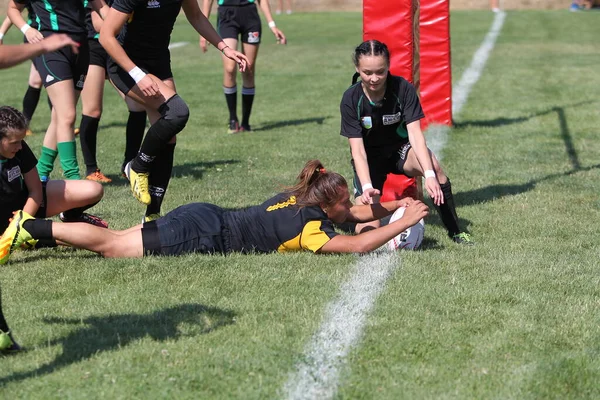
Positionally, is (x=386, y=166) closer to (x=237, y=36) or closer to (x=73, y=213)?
(x=73, y=213)

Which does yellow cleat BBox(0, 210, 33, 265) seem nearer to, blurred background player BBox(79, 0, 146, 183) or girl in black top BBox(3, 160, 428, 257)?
girl in black top BBox(3, 160, 428, 257)

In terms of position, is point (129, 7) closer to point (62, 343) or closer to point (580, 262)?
point (62, 343)

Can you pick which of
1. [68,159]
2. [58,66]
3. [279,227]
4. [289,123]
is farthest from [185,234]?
[289,123]

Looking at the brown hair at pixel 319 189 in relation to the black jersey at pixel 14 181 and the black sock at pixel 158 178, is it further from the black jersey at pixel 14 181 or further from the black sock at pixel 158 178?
the black jersey at pixel 14 181

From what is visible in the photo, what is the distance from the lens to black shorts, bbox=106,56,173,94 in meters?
6.31

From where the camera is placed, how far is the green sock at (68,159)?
282 inches

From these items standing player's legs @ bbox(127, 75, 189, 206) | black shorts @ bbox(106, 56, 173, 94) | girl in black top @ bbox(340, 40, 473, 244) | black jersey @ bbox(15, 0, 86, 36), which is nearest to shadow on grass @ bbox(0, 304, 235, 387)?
girl in black top @ bbox(340, 40, 473, 244)

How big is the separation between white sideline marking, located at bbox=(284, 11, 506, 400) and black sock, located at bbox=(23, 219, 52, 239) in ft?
5.66

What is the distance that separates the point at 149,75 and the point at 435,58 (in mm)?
5386

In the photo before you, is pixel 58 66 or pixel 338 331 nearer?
pixel 338 331

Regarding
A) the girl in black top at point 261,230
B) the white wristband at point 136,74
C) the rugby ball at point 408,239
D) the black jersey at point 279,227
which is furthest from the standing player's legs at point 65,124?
the rugby ball at point 408,239

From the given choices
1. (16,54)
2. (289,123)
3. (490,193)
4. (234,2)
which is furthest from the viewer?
(289,123)

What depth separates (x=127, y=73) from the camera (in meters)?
6.25

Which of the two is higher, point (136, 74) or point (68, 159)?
point (136, 74)
